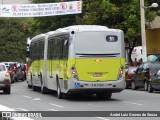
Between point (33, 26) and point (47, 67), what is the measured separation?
86.5ft

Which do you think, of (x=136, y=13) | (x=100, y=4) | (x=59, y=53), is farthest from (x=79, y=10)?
(x=59, y=53)

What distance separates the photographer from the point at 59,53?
81.6ft

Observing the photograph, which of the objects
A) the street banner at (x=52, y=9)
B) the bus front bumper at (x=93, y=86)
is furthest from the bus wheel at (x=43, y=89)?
the street banner at (x=52, y=9)

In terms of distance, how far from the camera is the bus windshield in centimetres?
2283

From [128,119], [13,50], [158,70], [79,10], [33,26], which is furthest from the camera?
[13,50]

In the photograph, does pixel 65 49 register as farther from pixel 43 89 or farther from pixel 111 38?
pixel 43 89

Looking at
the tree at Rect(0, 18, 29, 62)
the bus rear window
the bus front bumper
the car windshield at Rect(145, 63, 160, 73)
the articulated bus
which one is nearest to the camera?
the bus front bumper

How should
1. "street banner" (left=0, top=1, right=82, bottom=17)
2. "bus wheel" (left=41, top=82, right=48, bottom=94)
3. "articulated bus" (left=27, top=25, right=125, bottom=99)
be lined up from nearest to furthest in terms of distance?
"articulated bus" (left=27, top=25, right=125, bottom=99) < "bus wheel" (left=41, top=82, right=48, bottom=94) < "street banner" (left=0, top=1, right=82, bottom=17)

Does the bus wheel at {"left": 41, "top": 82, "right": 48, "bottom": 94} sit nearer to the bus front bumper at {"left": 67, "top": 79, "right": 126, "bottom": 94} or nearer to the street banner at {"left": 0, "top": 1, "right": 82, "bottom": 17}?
the bus front bumper at {"left": 67, "top": 79, "right": 126, "bottom": 94}

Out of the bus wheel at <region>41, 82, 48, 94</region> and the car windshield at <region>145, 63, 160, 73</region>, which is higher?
the car windshield at <region>145, 63, 160, 73</region>

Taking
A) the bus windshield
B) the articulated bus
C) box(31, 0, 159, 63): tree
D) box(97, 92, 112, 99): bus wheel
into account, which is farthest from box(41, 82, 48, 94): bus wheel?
box(31, 0, 159, 63): tree

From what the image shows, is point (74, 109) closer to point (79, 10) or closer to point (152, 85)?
point (152, 85)

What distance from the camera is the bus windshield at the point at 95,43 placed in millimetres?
22827

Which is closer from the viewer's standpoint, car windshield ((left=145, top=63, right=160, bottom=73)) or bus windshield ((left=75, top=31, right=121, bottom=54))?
bus windshield ((left=75, top=31, right=121, bottom=54))
